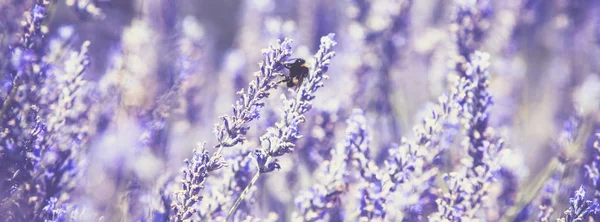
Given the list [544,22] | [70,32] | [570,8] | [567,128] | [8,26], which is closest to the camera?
[8,26]

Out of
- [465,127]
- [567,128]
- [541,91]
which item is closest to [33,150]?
[465,127]

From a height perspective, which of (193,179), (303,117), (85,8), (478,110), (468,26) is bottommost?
(193,179)

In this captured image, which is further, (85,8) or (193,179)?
(85,8)

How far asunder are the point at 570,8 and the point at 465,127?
1066mm

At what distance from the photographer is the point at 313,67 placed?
98cm

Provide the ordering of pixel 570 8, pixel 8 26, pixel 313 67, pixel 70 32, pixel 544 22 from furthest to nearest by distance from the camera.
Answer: pixel 544 22 < pixel 570 8 < pixel 70 32 < pixel 8 26 < pixel 313 67

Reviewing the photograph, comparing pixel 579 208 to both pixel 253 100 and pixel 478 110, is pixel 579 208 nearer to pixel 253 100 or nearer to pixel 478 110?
pixel 478 110

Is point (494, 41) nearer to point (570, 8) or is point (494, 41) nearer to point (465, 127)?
point (570, 8)

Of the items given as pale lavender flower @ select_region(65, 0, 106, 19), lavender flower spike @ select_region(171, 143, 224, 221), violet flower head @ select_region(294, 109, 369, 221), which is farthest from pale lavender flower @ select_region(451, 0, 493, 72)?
pale lavender flower @ select_region(65, 0, 106, 19)

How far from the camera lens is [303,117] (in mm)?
963

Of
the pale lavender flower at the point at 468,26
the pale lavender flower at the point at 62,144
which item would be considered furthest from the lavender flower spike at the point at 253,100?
the pale lavender flower at the point at 468,26

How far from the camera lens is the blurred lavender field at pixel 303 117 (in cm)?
102

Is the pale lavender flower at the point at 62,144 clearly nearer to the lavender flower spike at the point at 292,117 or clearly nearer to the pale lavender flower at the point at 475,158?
the lavender flower spike at the point at 292,117

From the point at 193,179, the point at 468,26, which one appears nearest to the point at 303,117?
the point at 193,179
